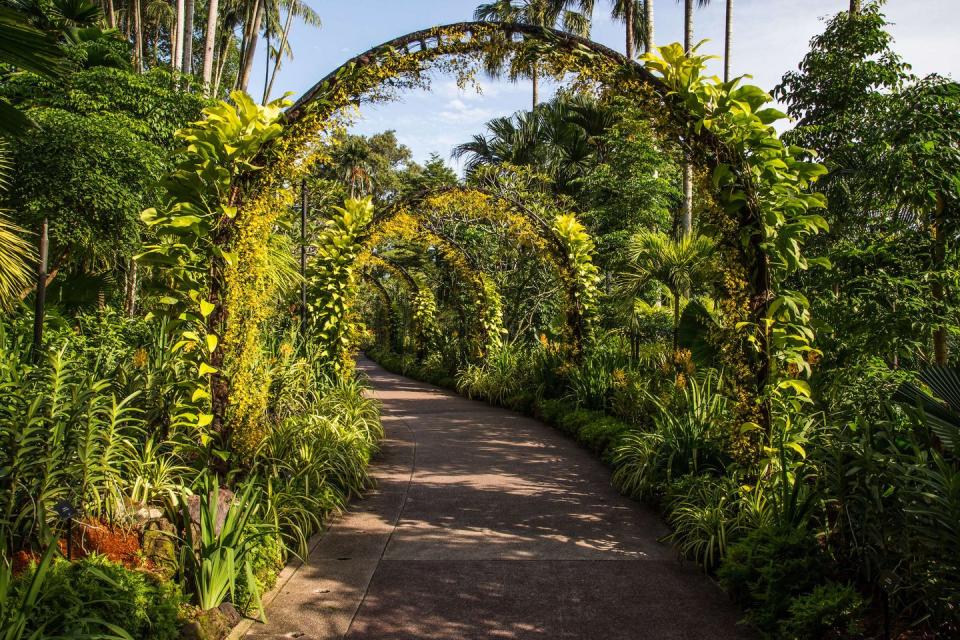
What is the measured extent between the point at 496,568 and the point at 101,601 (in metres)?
2.20

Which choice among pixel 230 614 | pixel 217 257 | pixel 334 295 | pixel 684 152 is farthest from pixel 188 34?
pixel 230 614

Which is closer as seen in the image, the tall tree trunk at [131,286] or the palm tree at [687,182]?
the tall tree trunk at [131,286]

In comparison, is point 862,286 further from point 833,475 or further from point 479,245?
point 479,245

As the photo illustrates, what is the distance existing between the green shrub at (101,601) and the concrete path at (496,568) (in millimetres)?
533

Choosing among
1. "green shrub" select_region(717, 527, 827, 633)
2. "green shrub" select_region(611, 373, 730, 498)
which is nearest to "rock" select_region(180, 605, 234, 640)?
"green shrub" select_region(717, 527, 827, 633)

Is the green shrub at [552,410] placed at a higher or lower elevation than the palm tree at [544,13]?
lower

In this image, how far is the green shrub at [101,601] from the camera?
92.2 inches

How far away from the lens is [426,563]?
384cm

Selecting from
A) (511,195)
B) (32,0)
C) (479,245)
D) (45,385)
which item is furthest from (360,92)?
(479,245)

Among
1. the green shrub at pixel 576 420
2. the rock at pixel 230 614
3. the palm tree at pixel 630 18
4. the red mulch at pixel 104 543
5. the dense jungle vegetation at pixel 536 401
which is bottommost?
the rock at pixel 230 614

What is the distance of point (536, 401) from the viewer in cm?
955

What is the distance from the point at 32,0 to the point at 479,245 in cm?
883

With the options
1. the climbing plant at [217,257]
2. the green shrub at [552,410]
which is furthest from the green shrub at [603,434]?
the climbing plant at [217,257]

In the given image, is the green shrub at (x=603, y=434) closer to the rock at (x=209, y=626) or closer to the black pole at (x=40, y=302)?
the rock at (x=209, y=626)
